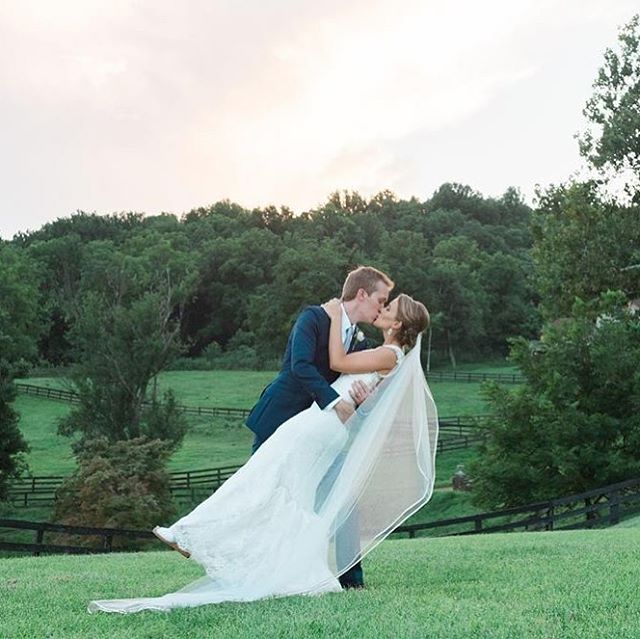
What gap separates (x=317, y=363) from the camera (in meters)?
6.50

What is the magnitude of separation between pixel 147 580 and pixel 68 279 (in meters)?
79.1

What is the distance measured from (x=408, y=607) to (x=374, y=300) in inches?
78.4

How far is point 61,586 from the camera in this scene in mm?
7449

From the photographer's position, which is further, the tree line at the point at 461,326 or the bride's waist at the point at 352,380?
the tree line at the point at 461,326

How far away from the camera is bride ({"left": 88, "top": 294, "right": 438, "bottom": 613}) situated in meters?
6.08

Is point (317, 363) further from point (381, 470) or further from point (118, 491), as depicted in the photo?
point (118, 491)

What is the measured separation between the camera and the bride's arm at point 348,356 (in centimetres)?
638

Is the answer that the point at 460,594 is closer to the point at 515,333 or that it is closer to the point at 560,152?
the point at 560,152

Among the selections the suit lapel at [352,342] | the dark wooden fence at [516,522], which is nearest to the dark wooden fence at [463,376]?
the dark wooden fence at [516,522]

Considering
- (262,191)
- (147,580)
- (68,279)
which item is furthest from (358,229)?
(147,580)

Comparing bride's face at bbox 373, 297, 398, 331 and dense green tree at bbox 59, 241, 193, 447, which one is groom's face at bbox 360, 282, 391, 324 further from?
dense green tree at bbox 59, 241, 193, 447

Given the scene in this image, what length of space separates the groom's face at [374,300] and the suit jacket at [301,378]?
0.88 feet

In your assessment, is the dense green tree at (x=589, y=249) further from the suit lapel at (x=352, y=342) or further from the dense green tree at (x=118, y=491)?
the suit lapel at (x=352, y=342)

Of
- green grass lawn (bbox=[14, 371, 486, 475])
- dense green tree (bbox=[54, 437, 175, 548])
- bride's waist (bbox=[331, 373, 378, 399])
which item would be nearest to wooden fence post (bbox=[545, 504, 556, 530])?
dense green tree (bbox=[54, 437, 175, 548])
